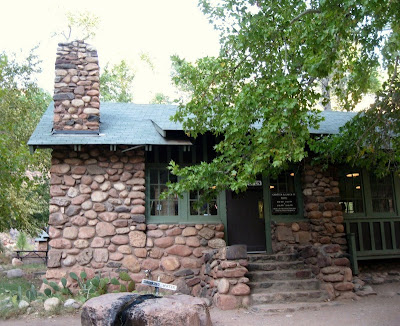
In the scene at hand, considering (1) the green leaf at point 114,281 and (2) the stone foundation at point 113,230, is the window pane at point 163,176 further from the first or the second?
(1) the green leaf at point 114,281

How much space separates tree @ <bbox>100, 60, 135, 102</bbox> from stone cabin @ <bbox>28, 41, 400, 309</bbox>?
12.8m

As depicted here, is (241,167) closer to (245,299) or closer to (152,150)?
(245,299)

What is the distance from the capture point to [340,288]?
7949 millimetres

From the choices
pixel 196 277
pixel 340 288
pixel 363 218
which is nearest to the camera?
pixel 340 288

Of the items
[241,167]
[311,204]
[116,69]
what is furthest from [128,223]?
[116,69]

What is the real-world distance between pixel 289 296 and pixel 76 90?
20.5 ft

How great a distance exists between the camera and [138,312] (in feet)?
15.8

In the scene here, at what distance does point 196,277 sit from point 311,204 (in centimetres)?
317

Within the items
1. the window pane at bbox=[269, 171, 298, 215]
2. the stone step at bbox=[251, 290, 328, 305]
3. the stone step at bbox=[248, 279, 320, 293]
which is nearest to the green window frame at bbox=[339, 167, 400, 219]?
the window pane at bbox=[269, 171, 298, 215]

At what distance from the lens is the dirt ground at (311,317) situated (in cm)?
645

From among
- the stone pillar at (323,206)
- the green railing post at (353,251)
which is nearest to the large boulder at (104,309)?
the stone pillar at (323,206)

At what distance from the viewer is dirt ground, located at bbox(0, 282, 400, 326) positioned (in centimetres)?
645

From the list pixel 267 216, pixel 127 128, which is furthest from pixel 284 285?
pixel 127 128

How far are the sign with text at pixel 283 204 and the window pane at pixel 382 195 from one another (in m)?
2.25
